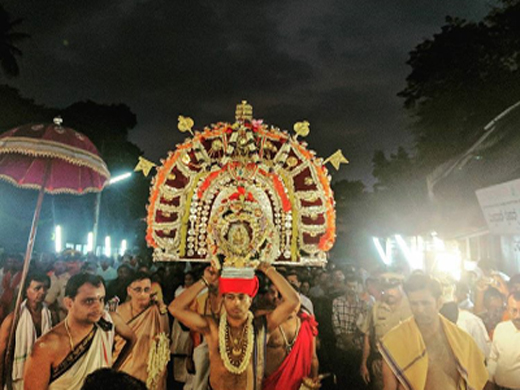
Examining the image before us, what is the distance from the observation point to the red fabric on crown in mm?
4078

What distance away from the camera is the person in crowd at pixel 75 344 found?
3350 mm

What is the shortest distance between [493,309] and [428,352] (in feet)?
6.23

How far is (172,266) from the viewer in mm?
8812

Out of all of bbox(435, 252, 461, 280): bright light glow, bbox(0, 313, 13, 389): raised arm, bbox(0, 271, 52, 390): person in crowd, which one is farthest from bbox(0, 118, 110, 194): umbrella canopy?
bbox(435, 252, 461, 280): bright light glow

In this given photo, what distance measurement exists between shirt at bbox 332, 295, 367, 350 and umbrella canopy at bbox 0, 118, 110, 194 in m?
3.79

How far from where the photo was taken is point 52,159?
4609 millimetres

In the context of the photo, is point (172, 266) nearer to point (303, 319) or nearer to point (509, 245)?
point (303, 319)

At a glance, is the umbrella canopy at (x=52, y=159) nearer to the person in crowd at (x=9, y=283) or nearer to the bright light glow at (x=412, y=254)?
the person in crowd at (x=9, y=283)

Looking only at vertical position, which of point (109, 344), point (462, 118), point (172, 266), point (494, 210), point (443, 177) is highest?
point (462, 118)

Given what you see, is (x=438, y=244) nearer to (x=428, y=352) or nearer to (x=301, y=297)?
(x=301, y=297)

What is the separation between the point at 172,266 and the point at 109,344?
5086mm

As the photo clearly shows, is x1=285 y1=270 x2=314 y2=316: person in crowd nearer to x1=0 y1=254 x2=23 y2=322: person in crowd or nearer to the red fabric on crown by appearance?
the red fabric on crown

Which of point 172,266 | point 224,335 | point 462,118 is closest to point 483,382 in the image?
point 224,335

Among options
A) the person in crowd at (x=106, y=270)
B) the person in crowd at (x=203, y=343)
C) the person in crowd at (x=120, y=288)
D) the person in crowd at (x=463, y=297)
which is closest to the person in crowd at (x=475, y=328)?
the person in crowd at (x=463, y=297)
